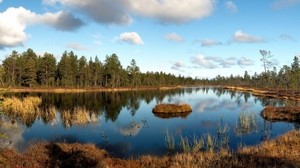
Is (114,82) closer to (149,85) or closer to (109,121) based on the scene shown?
(149,85)

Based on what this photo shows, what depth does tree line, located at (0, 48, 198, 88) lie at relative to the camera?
130m

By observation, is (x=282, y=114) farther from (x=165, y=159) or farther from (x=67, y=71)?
(x=67, y=71)

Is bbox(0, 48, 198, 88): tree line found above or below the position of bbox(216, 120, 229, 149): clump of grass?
above

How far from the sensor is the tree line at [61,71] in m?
130

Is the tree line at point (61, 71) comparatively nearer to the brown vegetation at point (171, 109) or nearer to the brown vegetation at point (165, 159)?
the brown vegetation at point (171, 109)

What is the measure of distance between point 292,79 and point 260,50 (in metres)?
41.6

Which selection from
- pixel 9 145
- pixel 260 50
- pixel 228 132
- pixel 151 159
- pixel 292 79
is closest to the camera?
pixel 151 159

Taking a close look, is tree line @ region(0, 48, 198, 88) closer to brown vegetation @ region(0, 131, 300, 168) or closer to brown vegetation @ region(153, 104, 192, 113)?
brown vegetation @ region(153, 104, 192, 113)

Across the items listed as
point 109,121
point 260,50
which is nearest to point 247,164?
point 109,121

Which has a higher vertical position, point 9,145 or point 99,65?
point 99,65

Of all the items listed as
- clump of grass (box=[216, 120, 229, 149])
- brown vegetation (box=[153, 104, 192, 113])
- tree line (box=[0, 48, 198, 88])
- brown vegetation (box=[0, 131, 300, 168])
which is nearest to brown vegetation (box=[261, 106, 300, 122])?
brown vegetation (box=[153, 104, 192, 113])

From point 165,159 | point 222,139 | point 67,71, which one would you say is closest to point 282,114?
point 222,139

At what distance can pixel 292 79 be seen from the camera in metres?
145

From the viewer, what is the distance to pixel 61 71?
13900 centimetres
